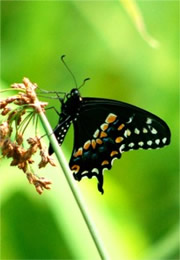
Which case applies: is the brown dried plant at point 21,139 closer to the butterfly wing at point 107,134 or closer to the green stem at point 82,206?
the green stem at point 82,206

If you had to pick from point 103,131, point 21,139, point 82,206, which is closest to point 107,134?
point 103,131

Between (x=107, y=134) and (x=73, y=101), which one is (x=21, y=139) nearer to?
(x=73, y=101)

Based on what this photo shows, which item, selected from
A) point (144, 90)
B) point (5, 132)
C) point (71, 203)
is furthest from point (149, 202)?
point (5, 132)

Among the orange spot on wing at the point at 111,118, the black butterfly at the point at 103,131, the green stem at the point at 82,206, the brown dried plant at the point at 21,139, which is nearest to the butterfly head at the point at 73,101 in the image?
the black butterfly at the point at 103,131

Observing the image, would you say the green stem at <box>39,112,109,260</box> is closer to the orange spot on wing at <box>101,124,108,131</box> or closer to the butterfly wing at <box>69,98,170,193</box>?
the butterfly wing at <box>69,98,170,193</box>

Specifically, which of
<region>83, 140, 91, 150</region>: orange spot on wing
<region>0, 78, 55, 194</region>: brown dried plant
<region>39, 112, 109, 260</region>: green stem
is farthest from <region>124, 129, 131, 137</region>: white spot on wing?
<region>39, 112, 109, 260</region>: green stem

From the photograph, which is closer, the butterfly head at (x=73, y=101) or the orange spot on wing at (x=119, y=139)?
the butterfly head at (x=73, y=101)

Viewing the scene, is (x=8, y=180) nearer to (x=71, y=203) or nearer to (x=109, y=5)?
(x=71, y=203)
